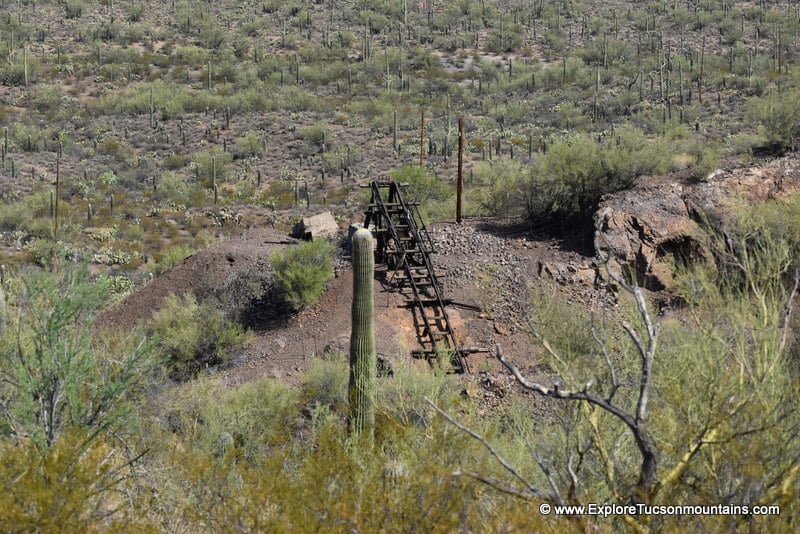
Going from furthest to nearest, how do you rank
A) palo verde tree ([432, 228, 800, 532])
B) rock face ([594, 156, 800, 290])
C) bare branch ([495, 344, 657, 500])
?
rock face ([594, 156, 800, 290])
palo verde tree ([432, 228, 800, 532])
bare branch ([495, 344, 657, 500])

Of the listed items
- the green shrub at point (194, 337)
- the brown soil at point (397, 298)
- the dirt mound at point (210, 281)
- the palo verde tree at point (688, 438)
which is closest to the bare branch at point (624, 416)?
the palo verde tree at point (688, 438)

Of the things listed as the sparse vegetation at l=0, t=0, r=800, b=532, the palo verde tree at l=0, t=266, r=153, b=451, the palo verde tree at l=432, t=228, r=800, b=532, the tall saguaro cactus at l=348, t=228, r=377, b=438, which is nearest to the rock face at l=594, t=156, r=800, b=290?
the sparse vegetation at l=0, t=0, r=800, b=532

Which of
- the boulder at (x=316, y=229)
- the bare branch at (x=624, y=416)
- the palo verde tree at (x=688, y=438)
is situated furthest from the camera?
the boulder at (x=316, y=229)

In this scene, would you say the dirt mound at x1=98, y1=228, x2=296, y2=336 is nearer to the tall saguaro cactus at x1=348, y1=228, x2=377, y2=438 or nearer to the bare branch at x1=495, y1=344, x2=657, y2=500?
the tall saguaro cactus at x1=348, y1=228, x2=377, y2=438

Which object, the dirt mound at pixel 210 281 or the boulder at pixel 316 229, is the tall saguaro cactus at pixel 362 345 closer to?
the dirt mound at pixel 210 281

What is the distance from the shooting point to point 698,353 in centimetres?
904

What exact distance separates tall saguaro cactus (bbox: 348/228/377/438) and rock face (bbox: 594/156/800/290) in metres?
7.81

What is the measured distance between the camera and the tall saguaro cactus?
12023 millimetres

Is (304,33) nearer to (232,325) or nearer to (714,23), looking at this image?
(714,23)

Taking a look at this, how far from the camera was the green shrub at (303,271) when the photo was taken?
61.3 ft

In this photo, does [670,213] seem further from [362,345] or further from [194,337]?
[194,337]

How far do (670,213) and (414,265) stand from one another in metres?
6.15

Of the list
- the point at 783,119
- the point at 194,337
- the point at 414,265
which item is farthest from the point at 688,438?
the point at 783,119

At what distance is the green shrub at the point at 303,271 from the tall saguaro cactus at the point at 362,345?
5.97 m
